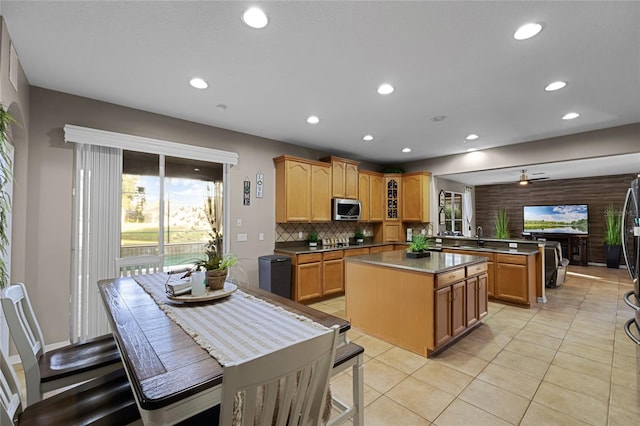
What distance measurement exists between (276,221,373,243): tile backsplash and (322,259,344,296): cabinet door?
0.75 metres

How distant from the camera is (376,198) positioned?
6148 mm

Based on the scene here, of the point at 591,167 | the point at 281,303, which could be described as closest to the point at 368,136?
the point at 281,303

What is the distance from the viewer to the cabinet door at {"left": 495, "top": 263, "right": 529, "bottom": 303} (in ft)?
13.5

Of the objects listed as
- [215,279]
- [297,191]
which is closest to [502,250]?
[297,191]

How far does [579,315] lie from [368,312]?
303cm

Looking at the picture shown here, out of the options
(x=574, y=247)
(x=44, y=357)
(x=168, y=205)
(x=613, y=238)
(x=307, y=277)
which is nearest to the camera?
(x=44, y=357)

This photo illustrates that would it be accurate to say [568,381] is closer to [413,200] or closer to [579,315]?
[579,315]

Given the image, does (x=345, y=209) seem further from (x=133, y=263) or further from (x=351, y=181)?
(x=133, y=263)

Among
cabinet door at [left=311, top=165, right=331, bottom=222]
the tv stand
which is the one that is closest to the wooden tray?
cabinet door at [left=311, top=165, right=331, bottom=222]

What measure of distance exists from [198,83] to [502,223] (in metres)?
9.44

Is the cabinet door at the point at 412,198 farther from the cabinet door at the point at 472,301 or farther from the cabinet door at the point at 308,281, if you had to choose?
the cabinet door at the point at 472,301

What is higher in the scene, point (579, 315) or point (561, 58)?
point (561, 58)

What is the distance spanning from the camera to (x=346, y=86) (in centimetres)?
278

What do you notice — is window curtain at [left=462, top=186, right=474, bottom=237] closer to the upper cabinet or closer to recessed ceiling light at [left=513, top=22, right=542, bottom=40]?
the upper cabinet
